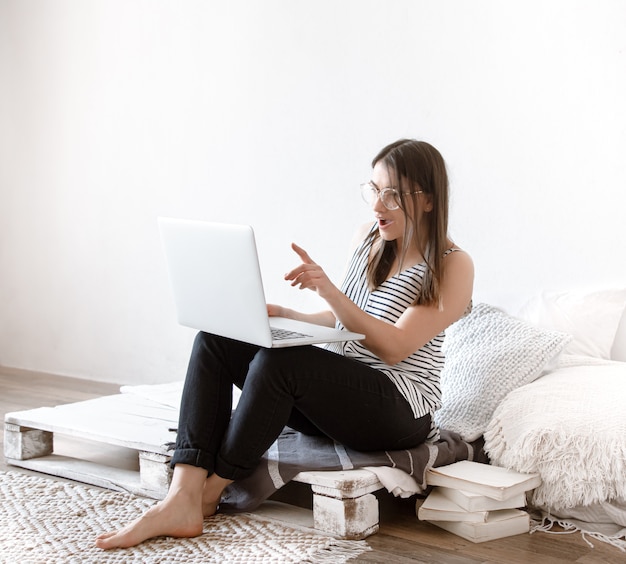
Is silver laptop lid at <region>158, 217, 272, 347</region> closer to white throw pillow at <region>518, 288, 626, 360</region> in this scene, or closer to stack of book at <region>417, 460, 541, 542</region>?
stack of book at <region>417, 460, 541, 542</region>

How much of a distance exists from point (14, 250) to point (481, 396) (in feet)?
8.18

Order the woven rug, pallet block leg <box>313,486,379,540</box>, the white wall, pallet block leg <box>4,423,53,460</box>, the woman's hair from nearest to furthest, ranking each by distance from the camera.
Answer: the woven rug < pallet block leg <box>313,486,379,540</box> < the woman's hair < pallet block leg <box>4,423,53,460</box> < the white wall

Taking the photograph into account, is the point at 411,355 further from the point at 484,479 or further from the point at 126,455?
the point at 126,455

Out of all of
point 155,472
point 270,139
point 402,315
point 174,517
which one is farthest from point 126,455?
point 270,139

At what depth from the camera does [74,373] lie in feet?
12.0

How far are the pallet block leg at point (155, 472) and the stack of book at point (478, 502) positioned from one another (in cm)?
56

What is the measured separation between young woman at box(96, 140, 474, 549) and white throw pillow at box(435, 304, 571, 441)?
18cm

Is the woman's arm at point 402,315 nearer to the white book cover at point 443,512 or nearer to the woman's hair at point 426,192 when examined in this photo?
the woman's hair at point 426,192

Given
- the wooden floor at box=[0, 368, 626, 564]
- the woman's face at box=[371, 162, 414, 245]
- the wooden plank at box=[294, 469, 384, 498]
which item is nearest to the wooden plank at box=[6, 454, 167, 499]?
the wooden plank at box=[294, 469, 384, 498]

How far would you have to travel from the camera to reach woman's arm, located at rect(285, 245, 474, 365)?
67.0 inches

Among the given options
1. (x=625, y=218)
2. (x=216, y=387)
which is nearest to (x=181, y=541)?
(x=216, y=387)

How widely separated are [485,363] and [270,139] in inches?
49.6

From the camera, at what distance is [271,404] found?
171cm

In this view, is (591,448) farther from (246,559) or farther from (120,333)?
(120,333)
